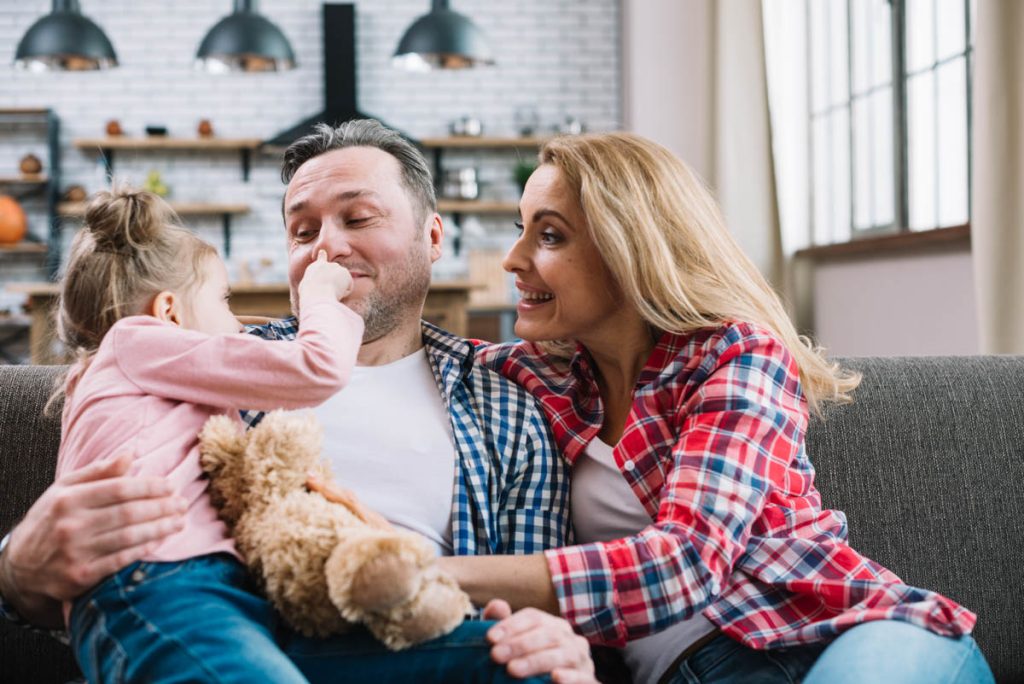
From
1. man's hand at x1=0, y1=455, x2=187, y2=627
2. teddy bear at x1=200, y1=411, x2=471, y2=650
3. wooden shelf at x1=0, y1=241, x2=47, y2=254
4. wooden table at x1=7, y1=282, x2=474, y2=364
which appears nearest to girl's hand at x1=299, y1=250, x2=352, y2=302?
teddy bear at x1=200, y1=411, x2=471, y2=650

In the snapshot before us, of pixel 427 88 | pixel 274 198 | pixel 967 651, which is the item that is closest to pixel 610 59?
pixel 427 88

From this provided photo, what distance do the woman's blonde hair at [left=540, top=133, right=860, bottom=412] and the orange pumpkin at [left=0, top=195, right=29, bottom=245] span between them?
240 inches

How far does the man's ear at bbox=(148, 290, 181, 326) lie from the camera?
4.24 feet

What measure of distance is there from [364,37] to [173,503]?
21.8 feet

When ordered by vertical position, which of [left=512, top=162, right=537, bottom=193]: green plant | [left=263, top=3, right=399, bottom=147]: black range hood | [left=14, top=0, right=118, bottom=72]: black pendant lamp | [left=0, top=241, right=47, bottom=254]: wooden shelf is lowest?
[left=0, top=241, right=47, bottom=254]: wooden shelf

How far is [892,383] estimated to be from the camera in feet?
5.41

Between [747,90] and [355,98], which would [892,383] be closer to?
[747,90]

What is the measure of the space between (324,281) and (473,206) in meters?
5.58

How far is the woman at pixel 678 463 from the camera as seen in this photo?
1170 millimetres

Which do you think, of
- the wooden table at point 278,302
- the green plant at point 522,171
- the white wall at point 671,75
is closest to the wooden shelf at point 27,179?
the wooden table at point 278,302

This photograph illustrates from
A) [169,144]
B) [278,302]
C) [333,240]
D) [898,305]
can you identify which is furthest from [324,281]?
[169,144]

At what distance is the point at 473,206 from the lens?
6.96 metres

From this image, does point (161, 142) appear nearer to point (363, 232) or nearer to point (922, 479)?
point (363, 232)

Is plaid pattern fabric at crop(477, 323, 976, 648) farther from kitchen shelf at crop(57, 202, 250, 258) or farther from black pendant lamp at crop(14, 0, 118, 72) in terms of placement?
kitchen shelf at crop(57, 202, 250, 258)
